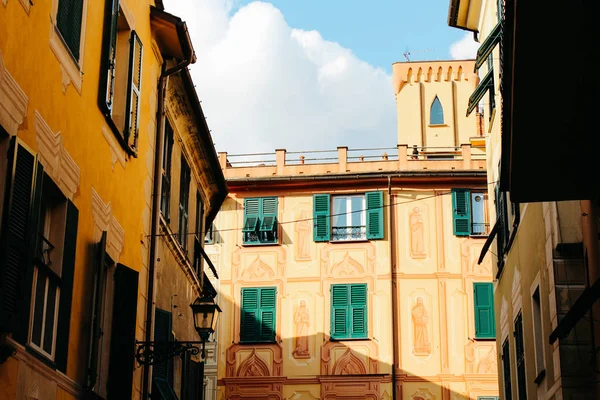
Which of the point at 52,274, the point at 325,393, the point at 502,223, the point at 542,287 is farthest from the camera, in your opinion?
the point at 325,393

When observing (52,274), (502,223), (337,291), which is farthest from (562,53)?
(337,291)

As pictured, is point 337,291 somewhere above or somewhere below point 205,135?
below

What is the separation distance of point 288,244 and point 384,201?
10.2 feet

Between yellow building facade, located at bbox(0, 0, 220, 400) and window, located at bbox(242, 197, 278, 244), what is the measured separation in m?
15.6

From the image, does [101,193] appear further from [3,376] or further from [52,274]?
[3,376]

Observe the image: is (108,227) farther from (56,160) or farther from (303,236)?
(303,236)

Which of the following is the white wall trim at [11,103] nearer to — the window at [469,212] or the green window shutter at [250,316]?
the green window shutter at [250,316]

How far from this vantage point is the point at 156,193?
14750 mm

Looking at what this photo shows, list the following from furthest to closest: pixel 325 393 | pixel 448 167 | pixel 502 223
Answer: pixel 448 167, pixel 325 393, pixel 502 223

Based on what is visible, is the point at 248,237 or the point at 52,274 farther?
the point at 248,237

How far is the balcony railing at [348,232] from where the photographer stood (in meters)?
30.6

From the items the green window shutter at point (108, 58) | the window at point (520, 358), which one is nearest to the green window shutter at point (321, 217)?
the window at point (520, 358)

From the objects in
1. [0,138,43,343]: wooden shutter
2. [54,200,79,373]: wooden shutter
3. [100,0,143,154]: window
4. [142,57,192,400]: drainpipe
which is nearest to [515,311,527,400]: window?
[142,57,192,400]: drainpipe

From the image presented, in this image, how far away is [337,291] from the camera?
29.8 meters
